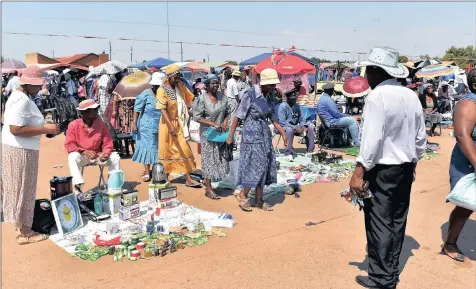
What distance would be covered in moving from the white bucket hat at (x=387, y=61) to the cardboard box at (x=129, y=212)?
305 centimetres

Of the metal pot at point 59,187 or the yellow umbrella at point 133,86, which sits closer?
the metal pot at point 59,187

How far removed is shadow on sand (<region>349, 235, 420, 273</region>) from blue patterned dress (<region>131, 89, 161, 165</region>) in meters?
3.53

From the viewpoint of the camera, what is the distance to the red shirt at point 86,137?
5203mm

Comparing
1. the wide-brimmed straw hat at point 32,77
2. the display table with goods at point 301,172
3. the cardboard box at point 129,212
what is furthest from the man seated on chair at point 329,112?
the wide-brimmed straw hat at point 32,77

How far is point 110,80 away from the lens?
10.8 meters

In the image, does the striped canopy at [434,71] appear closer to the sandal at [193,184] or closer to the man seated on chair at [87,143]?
the sandal at [193,184]

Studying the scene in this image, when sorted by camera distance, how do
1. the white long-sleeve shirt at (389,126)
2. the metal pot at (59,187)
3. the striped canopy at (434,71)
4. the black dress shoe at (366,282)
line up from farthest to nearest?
1. the striped canopy at (434,71)
2. the metal pot at (59,187)
3. the black dress shoe at (366,282)
4. the white long-sleeve shirt at (389,126)

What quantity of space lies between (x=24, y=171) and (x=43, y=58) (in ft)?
71.8

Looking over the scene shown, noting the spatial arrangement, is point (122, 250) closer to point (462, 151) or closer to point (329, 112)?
point (462, 151)

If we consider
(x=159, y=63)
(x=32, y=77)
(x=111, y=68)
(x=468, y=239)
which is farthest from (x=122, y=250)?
(x=159, y=63)

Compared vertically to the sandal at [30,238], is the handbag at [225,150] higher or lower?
higher

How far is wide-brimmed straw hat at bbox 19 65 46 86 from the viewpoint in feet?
12.8

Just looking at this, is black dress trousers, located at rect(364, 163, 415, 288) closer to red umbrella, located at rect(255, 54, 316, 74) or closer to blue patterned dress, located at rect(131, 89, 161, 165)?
blue patterned dress, located at rect(131, 89, 161, 165)

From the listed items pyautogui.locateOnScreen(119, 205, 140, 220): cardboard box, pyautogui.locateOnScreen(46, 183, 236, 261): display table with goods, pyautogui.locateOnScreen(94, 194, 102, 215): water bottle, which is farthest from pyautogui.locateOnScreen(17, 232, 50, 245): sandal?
pyautogui.locateOnScreen(119, 205, 140, 220): cardboard box
